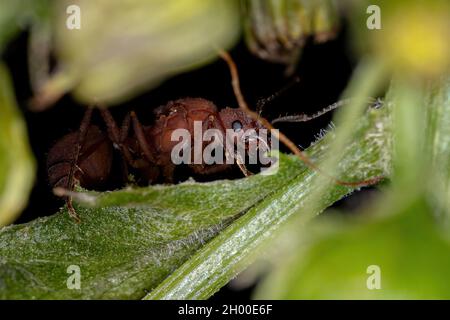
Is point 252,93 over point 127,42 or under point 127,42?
under

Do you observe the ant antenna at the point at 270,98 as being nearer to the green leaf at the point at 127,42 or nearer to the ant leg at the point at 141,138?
the ant leg at the point at 141,138

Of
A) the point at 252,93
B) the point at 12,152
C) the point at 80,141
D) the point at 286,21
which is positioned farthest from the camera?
the point at 80,141

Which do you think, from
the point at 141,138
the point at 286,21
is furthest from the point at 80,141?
the point at 286,21

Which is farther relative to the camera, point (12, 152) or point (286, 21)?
point (286, 21)

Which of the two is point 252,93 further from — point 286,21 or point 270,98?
point 286,21

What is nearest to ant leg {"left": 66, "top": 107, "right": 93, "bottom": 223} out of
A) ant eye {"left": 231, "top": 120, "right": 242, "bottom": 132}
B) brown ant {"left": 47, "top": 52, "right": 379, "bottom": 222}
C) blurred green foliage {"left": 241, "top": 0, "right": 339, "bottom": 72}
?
brown ant {"left": 47, "top": 52, "right": 379, "bottom": 222}

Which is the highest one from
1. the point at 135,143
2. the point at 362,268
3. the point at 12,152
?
the point at 12,152

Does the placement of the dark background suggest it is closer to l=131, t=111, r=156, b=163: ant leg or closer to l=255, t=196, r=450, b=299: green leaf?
l=131, t=111, r=156, b=163: ant leg
